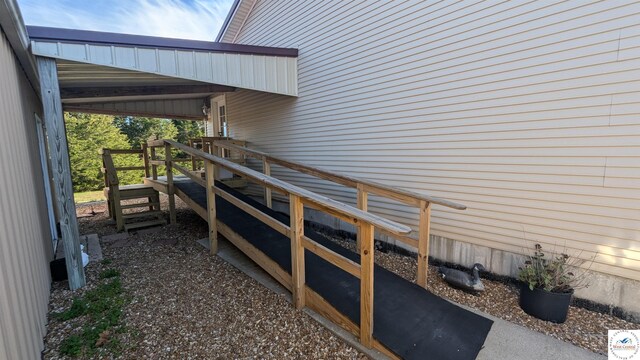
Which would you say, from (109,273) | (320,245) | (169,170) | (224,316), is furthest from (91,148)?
(320,245)

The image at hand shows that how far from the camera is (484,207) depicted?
11.7 ft

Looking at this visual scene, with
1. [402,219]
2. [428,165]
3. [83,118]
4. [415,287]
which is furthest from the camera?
[83,118]

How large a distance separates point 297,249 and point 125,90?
5578 millimetres

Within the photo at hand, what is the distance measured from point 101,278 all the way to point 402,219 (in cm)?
407

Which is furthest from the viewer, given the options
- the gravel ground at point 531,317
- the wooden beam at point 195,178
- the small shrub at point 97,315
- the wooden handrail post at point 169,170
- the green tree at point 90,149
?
the green tree at point 90,149

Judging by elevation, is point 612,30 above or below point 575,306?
above

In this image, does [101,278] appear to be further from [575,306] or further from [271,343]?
[575,306]

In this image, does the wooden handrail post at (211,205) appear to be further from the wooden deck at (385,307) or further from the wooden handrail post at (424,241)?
the wooden handrail post at (424,241)

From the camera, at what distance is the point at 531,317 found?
110 inches

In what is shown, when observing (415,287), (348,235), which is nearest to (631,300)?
(415,287)

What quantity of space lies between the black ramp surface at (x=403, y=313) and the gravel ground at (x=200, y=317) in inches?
11.4

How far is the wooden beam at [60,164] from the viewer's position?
10.3ft

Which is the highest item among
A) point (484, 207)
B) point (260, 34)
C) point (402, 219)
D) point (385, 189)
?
point (260, 34)

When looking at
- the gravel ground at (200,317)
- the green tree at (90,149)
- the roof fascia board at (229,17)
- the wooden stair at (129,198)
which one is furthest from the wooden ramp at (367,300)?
the green tree at (90,149)
